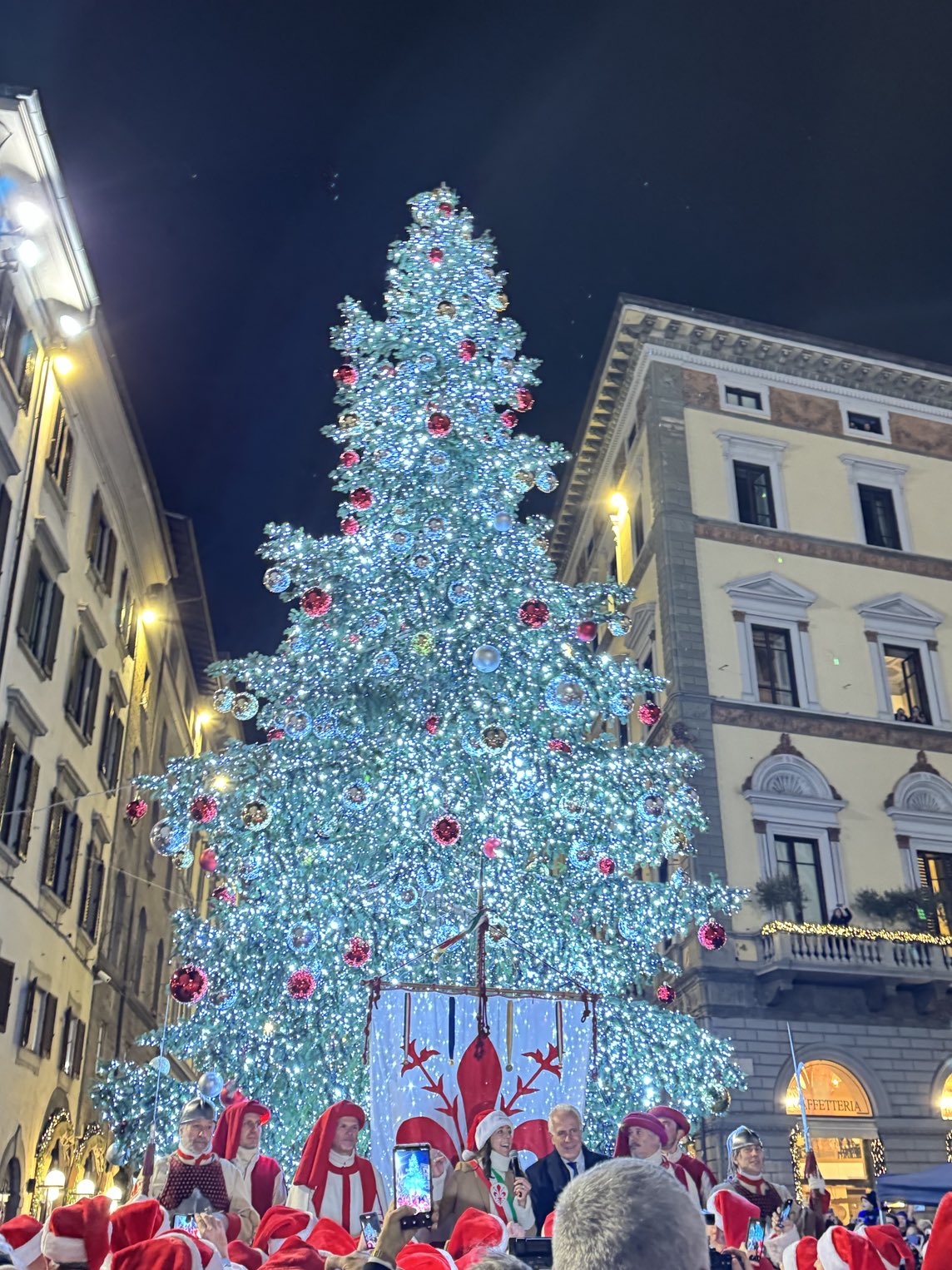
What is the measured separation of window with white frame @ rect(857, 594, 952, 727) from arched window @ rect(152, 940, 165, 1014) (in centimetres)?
2106

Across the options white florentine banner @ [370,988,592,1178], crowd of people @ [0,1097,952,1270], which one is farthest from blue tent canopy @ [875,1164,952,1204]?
crowd of people @ [0,1097,952,1270]

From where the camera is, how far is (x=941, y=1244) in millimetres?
2818

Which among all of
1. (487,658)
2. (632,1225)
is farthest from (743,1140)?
(487,658)

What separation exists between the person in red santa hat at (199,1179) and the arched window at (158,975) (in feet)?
91.0

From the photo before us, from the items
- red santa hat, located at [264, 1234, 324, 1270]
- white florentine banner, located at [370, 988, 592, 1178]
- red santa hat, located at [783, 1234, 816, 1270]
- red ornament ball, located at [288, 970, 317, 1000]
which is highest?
red ornament ball, located at [288, 970, 317, 1000]

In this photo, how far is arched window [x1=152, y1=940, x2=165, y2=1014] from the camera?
108 ft

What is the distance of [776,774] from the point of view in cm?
2483

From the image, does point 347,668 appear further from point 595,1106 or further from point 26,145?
point 26,145

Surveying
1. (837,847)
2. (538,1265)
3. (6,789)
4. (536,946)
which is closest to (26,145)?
(6,789)

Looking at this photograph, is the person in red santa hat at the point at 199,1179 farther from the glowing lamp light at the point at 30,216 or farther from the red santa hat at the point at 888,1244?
the glowing lamp light at the point at 30,216

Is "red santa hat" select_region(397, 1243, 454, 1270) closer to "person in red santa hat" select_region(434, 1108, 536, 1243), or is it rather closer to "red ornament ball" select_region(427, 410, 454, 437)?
"person in red santa hat" select_region(434, 1108, 536, 1243)

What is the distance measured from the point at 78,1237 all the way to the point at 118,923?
24.4 m

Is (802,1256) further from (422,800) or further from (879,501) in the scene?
(879,501)

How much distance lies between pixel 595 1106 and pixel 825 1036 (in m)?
10.9
